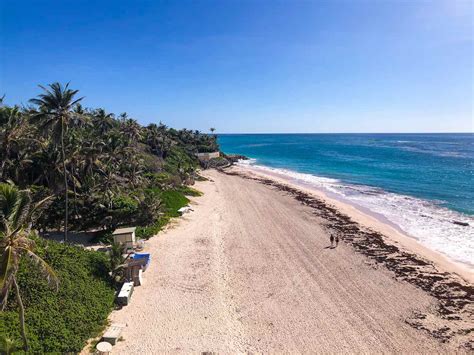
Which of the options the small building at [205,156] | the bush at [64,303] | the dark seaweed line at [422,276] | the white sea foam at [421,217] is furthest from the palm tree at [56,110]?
the small building at [205,156]

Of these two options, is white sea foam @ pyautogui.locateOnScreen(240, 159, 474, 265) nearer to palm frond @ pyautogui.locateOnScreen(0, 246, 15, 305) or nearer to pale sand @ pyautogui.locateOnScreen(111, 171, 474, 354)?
pale sand @ pyautogui.locateOnScreen(111, 171, 474, 354)

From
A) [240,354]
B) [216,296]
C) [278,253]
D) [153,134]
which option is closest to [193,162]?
[153,134]

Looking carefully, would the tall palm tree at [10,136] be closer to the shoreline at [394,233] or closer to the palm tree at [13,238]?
the palm tree at [13,238]

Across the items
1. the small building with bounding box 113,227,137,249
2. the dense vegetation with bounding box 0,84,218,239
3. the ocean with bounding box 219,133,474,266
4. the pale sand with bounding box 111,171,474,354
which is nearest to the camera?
the pale sand with bounding box 111,171,474,354

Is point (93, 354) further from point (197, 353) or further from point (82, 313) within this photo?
point (197, 353)

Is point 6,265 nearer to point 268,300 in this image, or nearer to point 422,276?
point 268,300

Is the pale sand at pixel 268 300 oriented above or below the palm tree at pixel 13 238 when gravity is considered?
below

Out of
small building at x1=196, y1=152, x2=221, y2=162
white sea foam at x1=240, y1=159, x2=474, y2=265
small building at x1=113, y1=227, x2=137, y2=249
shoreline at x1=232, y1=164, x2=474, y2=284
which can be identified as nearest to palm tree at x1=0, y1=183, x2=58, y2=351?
small building at x1=113, y1=227, x2=137, y2=249
